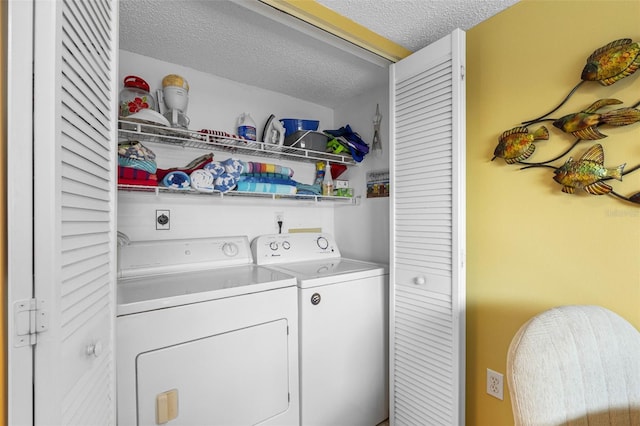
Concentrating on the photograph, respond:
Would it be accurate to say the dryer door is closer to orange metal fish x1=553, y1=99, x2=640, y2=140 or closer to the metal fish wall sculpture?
orange metal fish x1=553, y1=99, x2=640, y2=140

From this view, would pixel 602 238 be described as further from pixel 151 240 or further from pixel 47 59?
Answer: pixel 151 240

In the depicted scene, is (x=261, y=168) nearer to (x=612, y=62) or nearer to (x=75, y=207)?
(x=75, y=207)

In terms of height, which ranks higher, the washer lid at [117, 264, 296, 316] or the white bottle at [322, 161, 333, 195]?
the white bottle at [322, 161, 333, 195]

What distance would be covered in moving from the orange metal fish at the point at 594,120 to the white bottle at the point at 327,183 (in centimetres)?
150

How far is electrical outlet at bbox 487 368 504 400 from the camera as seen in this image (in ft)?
4.90

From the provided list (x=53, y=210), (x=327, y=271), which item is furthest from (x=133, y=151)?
(x=327, y=271)

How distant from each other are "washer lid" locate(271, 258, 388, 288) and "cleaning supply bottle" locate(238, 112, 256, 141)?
95 centimetres

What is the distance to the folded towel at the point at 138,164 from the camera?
5.14ft

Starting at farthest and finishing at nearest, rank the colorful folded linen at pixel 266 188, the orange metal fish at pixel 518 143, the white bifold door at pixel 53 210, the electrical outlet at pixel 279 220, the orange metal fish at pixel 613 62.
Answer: the electrical outlet at pixel 279 220 → the colorful folded linen at pixel 266 188 → the orange metal fish at pixel 518 143 → the orange metal fish at pixel 613 62 → the white bifold door at pixel 53 210

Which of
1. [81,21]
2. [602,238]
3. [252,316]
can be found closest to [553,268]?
[602,238]

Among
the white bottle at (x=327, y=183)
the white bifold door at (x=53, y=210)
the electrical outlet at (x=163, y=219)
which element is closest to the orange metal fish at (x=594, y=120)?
the white bottle at (x=327, y=183)

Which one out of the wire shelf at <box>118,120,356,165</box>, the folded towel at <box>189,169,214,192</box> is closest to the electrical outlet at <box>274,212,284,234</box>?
the wire shelf at <box>118,120,356,165</box>

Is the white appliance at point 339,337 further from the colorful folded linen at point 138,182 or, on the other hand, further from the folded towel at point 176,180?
the colorful folded linen at point 138,182

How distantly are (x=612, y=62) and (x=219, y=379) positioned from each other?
214 centimetres
